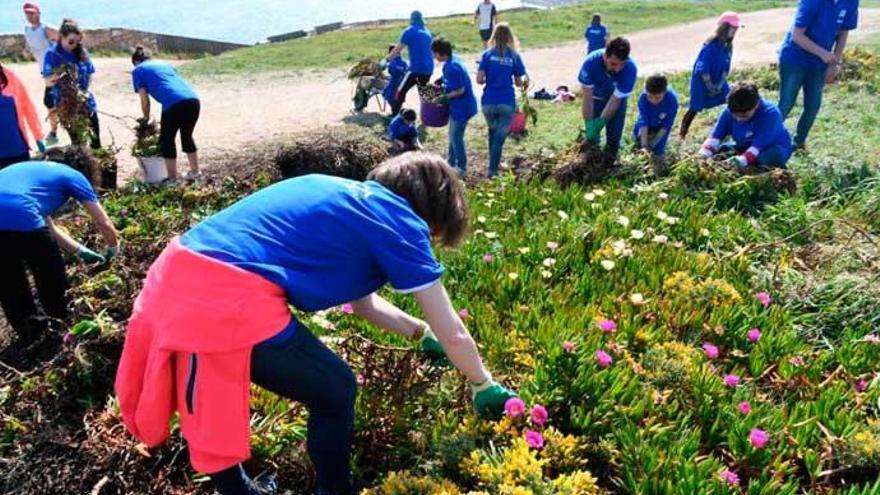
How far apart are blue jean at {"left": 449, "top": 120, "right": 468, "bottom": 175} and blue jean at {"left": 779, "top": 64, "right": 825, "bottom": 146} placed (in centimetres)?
291

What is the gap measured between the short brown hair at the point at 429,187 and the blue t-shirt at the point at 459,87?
498 centimetres

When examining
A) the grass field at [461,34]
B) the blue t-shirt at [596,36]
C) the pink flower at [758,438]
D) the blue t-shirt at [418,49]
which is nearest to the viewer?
the pink flower at [758,438]

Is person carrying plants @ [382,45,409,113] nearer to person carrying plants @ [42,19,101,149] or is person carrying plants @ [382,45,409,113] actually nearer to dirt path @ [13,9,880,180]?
dirt path @ [13,9,880,180]

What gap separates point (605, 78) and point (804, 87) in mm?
1771

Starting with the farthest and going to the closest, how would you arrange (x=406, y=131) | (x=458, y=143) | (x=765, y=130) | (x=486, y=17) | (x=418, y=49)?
1. (x=486, y=17)
2. (x=418, y=49)
3. (x=406, y=131)
4. (x=458, y=143)
5. (x=765, y=130)

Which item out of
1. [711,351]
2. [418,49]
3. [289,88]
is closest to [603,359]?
[711,351]

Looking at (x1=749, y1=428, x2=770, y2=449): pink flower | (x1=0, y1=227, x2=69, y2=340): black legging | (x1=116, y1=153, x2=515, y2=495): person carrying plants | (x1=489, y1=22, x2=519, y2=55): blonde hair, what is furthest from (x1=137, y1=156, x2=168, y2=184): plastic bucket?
(x1=749, y1=428, x2=770, y2=449): pink flower

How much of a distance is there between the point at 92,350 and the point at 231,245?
1696 mm

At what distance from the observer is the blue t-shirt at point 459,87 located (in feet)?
23.1

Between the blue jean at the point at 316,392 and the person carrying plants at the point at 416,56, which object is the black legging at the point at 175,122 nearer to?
the person carrying plants at the point at 416,56

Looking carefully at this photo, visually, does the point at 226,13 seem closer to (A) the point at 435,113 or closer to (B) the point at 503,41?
(A) the point at 435,113

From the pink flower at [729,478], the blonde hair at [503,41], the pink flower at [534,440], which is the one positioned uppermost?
the blonde hair at [503,41]

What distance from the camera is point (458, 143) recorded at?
7164mm

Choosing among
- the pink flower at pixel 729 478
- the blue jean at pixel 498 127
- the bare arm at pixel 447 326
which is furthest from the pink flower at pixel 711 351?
the blue jean at pixel 498 127
